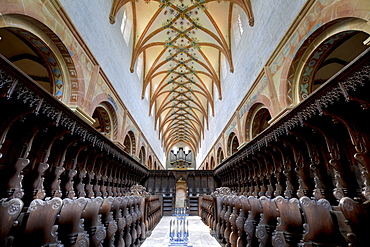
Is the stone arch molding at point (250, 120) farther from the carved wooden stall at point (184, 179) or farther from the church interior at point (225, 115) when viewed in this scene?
the carved wooden stall at point (184, 179)

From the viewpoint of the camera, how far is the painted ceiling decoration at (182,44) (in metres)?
11.2

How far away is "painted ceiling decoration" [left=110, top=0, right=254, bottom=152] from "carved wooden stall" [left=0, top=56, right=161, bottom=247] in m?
6.45

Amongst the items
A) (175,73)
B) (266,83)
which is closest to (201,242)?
(266,83)

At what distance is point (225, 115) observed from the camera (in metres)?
13.0

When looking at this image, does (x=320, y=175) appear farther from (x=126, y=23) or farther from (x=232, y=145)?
(x=126, y=23)

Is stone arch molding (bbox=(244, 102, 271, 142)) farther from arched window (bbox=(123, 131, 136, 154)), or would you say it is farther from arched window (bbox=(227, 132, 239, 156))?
arched window (bbox=(123, 131, 136, 154))

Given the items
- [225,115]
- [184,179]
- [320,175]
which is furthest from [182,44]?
[320,175]

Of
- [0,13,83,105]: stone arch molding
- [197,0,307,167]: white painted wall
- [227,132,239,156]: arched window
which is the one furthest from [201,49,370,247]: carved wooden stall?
[227,132,239,156]: arched window

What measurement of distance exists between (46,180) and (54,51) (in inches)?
136

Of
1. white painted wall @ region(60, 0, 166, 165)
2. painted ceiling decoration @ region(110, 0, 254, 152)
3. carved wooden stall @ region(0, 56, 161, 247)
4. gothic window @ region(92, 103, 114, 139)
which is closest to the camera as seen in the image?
carved wooden stall @ region(0, 56, 161, 247)

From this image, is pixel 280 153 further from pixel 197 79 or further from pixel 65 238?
pixel 197 79

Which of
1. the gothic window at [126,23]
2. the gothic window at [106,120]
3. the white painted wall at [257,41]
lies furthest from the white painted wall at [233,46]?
the gothic window at [106,120]

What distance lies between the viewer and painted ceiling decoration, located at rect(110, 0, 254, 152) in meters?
11.2

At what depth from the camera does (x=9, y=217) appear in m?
1.50
